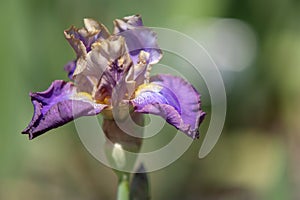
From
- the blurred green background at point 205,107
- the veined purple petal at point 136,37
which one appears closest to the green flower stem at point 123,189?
the veined purple petal at point 136,37

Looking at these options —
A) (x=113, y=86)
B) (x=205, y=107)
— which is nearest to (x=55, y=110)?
(x=113, y=86)

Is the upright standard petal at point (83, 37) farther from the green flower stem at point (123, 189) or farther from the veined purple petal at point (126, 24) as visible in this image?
the green flower stem at point (123, 189)

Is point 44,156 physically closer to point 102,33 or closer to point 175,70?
point 175,70

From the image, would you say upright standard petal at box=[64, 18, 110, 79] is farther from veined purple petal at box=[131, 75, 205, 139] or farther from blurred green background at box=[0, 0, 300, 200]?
blurred green background at box=[0, 0, 300, 200]

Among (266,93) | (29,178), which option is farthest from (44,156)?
(266,93)

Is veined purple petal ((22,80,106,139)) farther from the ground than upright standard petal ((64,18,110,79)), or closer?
closer

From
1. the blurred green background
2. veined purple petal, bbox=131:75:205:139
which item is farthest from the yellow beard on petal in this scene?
the blurred green background

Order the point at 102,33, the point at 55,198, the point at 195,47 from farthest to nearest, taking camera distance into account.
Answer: the point at 195,47, the point at 55,198, the point at 102,33
